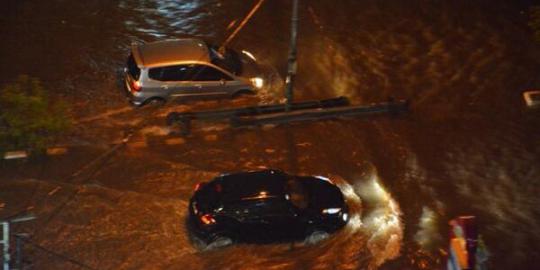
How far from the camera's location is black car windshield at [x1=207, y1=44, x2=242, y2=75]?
55.2 feet

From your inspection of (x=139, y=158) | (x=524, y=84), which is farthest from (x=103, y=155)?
(x=524, y=84)

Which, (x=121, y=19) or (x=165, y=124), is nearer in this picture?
(x=165, y=124)

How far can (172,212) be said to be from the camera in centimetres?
1323

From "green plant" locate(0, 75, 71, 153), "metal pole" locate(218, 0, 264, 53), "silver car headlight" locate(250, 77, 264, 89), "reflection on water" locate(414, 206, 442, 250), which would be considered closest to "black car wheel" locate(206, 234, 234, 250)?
"reflection on water" locate(414, 206, 442, 250)

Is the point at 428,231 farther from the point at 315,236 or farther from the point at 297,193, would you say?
the point at 297,193

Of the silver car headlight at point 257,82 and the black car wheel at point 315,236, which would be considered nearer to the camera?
the black car wheel at point 315,236

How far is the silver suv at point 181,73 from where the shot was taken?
16234 mm

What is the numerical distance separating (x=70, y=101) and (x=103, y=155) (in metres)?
2.69

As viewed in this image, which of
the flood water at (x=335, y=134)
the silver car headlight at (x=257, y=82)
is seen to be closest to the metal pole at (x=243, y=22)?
the flood water at (x=335, y=134)

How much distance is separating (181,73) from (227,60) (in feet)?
4.73

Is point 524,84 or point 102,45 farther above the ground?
point 102,45

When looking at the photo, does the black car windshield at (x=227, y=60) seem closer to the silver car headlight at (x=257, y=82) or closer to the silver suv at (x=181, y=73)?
the silver suv at (x=181, y=73)

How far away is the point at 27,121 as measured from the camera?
46.6 ft

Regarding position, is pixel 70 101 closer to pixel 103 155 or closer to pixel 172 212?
pixel 103 155
